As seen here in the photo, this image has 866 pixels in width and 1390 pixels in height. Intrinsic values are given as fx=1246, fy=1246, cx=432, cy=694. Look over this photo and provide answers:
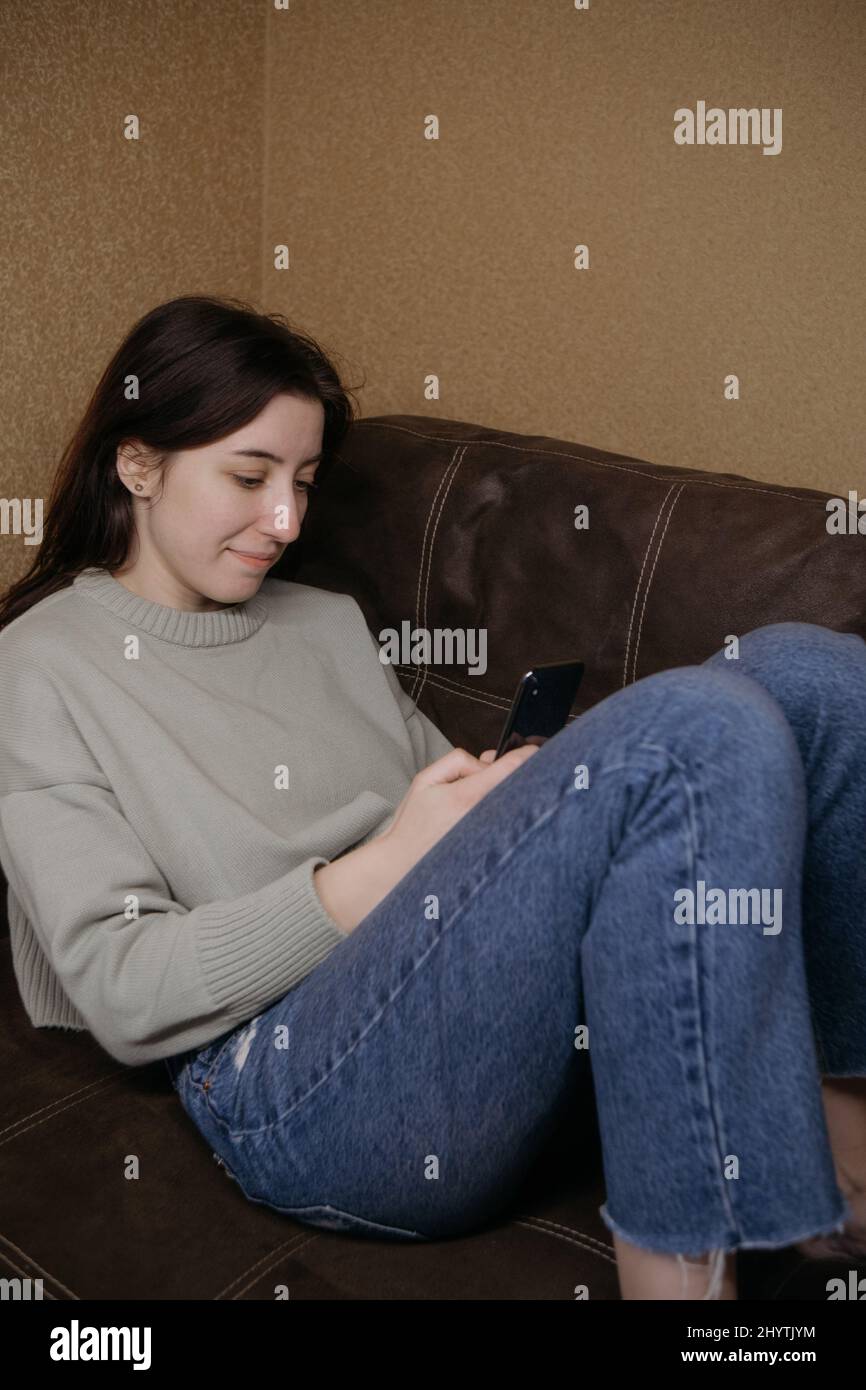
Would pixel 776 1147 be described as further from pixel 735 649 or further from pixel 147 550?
pixel 147 550

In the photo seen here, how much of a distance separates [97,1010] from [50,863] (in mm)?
128

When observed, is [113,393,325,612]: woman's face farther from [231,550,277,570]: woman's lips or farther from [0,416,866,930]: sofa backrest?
[0,416,866,930]: sofa backrest

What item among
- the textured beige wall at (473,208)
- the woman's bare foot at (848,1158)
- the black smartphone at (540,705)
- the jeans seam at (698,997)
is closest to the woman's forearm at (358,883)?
the black smartphone at (540,705)

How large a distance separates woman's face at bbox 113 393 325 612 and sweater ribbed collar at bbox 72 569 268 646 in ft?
0.06

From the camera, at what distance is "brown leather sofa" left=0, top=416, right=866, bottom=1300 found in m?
0.93

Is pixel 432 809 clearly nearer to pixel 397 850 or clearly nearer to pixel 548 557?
pixel 397 850

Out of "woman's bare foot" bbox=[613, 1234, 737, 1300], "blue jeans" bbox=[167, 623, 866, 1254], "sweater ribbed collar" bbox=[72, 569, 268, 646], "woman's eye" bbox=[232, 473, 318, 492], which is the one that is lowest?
"woman's bare foot" bbox=[613, 1234, 737, 1300]

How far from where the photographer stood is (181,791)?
1171mm

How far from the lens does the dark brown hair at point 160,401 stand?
126 cm

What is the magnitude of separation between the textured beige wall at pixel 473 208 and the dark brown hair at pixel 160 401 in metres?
0.25

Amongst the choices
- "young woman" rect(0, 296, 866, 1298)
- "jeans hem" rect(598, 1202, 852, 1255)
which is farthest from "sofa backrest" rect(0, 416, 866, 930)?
"jeans hem" rect(598, 1202, 852, 1255)

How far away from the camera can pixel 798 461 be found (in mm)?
1628

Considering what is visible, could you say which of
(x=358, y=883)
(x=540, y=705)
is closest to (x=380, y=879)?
(x=358, y=883)
